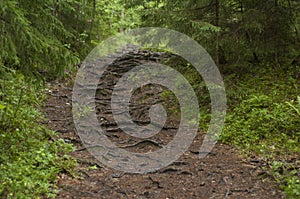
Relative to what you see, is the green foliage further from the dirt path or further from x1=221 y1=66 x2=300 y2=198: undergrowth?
x1=221 y1=66 x2=300 y2=198: undergrowth

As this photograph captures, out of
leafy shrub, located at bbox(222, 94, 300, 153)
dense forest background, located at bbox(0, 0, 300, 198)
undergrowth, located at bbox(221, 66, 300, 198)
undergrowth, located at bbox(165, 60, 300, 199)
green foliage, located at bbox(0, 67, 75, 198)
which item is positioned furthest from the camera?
leafy shrub, located at bbox(222, 94, 300, 153)

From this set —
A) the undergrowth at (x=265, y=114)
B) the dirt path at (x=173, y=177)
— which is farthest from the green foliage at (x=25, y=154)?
the undergrowth at (x=265, y=114)

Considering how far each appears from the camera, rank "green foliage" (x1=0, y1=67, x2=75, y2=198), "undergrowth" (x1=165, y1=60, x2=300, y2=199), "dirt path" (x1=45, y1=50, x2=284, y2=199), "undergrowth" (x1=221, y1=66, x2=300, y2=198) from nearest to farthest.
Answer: "green foliage" (x1=0, y1=67, x2=75, y2=198)
"dirt path" (x1=45, y1=50, x2=284, y2=199)
"undergrowth" (x1=221, y1=66, x2=300, y2=198)
"undergrowth" (x1=165, y1=60, x2=300, y2=199)

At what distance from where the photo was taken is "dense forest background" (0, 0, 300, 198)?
573 centimetres

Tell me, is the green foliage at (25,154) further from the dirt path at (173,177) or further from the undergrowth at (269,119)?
the undergrowth at (269,119)

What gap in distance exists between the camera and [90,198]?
5.88m

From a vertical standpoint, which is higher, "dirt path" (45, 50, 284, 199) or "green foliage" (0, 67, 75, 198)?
"green foliage" (0, 67, 75, 198)

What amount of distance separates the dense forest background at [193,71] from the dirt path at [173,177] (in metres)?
0.35

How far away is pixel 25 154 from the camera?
6359 mm

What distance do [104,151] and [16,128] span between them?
2.22 meters

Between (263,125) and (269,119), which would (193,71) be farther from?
(263,125)

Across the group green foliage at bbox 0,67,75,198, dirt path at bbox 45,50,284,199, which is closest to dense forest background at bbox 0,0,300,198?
green foliage at bbox 0,67,75,198

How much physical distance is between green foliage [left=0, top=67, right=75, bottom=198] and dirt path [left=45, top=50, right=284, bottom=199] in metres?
0.33

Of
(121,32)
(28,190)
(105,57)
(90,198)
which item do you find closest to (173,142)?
(90,198)
